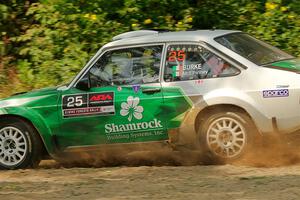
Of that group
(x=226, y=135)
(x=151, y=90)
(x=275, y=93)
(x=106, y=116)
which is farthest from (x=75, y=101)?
(x=275, y=93)

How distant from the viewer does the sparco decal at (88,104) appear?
7672 mm

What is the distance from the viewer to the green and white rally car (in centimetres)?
715

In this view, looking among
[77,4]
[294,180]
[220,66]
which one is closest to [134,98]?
[220,66]

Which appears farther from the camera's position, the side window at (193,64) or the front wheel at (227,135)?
the side window at (193,64)

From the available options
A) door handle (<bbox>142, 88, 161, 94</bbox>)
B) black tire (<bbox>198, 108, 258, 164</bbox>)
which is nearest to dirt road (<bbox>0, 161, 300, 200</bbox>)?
→ black tire (<bbox>198, 108, 258, 164</bbox>)

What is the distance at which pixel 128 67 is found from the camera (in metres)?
7.76

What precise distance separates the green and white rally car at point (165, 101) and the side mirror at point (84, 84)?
1 cm

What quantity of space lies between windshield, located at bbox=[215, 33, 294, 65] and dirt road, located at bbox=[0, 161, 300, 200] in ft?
4.20

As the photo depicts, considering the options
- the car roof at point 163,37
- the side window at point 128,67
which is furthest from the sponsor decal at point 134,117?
the car roof at point 163,37

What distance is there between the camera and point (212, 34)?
25.2 ft

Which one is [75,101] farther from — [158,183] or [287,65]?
[287,65]

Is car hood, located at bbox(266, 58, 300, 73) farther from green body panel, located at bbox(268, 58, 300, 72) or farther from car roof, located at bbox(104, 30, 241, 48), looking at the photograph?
car roof, located at bbox(104, 30, 241, 48)

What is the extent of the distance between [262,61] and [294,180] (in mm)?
1783

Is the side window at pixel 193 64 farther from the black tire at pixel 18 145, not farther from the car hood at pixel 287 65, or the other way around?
the black tire at pixel 18 145
